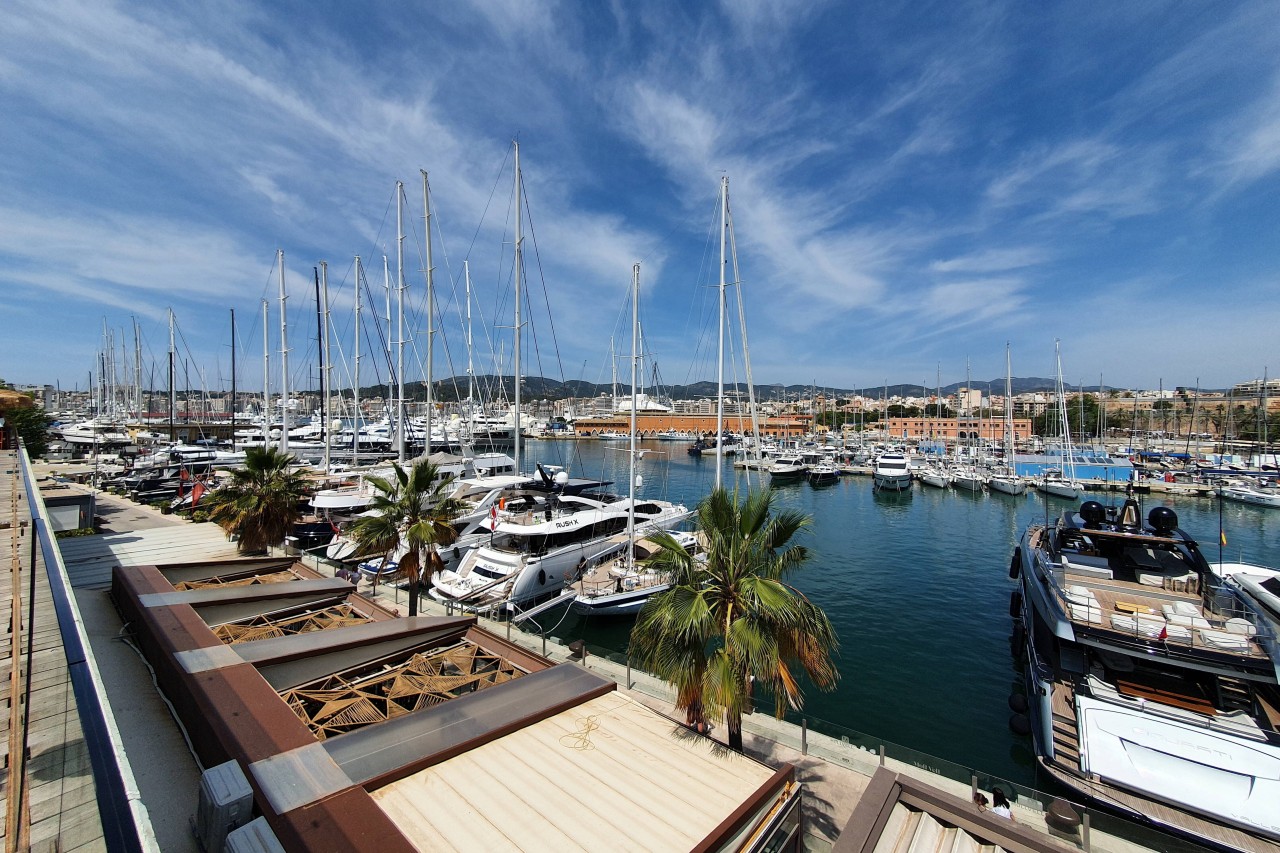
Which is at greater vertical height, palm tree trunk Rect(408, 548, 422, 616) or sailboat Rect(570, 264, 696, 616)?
palm tree trunk Rect(408, 548, 422, 616)

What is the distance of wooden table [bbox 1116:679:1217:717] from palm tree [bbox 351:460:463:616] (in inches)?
690

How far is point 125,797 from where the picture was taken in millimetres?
3322

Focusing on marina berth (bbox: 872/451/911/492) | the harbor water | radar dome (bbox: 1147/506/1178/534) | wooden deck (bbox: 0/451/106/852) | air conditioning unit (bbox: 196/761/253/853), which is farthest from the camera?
marina berth (bbox: 872/451/911/492)

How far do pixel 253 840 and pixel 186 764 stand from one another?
128 inches

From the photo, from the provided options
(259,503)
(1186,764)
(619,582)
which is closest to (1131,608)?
(1186,764)

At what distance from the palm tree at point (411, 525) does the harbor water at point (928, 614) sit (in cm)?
535

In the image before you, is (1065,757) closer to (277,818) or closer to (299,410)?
(277,818)

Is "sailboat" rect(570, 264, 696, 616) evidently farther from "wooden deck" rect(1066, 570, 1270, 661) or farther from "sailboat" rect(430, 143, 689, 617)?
"wooden deck" rect(1066, 570, 1270, 661)

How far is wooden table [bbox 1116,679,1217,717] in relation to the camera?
40.0 ft

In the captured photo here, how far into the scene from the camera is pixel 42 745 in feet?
18.0

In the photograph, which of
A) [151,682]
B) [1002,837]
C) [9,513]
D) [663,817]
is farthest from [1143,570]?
[9,513]

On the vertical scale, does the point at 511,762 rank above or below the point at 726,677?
below

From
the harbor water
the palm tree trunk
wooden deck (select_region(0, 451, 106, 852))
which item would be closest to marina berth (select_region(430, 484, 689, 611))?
the harbor water

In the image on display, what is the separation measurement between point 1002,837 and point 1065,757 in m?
7.60
